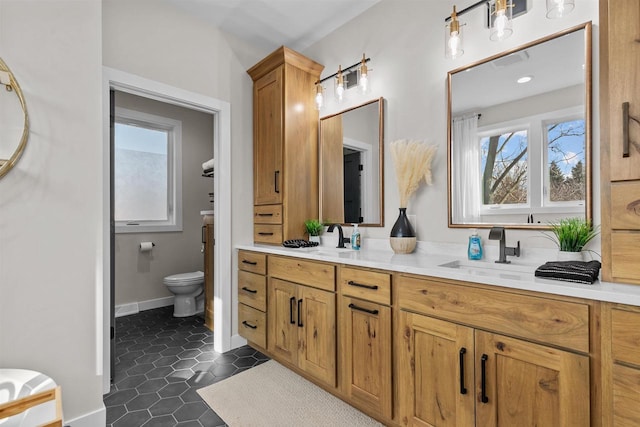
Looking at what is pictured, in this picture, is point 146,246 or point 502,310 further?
point 146,246

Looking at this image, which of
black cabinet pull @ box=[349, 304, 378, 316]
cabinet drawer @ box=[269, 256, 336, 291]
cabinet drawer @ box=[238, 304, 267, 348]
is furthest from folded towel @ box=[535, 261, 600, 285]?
cabinet drawer @ box=[238, 304, 267, 348]

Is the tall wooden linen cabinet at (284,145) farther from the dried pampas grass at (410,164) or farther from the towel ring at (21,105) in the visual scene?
the towel ring at (21,105)

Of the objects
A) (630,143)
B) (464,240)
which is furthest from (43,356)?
(630,143)

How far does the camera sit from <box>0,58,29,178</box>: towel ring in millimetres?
1469

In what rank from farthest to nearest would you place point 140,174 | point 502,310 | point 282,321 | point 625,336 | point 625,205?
point 140,174 → point 282,321 → point 502,310 → point 625,205 → point 625,336

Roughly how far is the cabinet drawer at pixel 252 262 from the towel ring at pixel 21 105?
1.56 meters

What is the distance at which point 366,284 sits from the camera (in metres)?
1.76

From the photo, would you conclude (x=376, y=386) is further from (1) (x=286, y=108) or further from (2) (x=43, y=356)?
(1) (x=286, y=108)

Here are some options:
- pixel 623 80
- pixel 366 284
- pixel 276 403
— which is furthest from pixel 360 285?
pixel 623 80

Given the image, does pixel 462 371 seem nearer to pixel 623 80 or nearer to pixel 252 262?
pixel 623 80

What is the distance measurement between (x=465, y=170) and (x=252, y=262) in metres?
1.76

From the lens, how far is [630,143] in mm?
1133

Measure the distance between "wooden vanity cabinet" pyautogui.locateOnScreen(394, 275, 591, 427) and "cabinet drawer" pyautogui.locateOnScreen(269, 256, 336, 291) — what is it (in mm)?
478

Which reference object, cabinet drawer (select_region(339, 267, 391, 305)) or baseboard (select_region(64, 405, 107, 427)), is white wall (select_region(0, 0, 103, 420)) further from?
cabinet drawer (select_region(339, 267, 391, 305))
